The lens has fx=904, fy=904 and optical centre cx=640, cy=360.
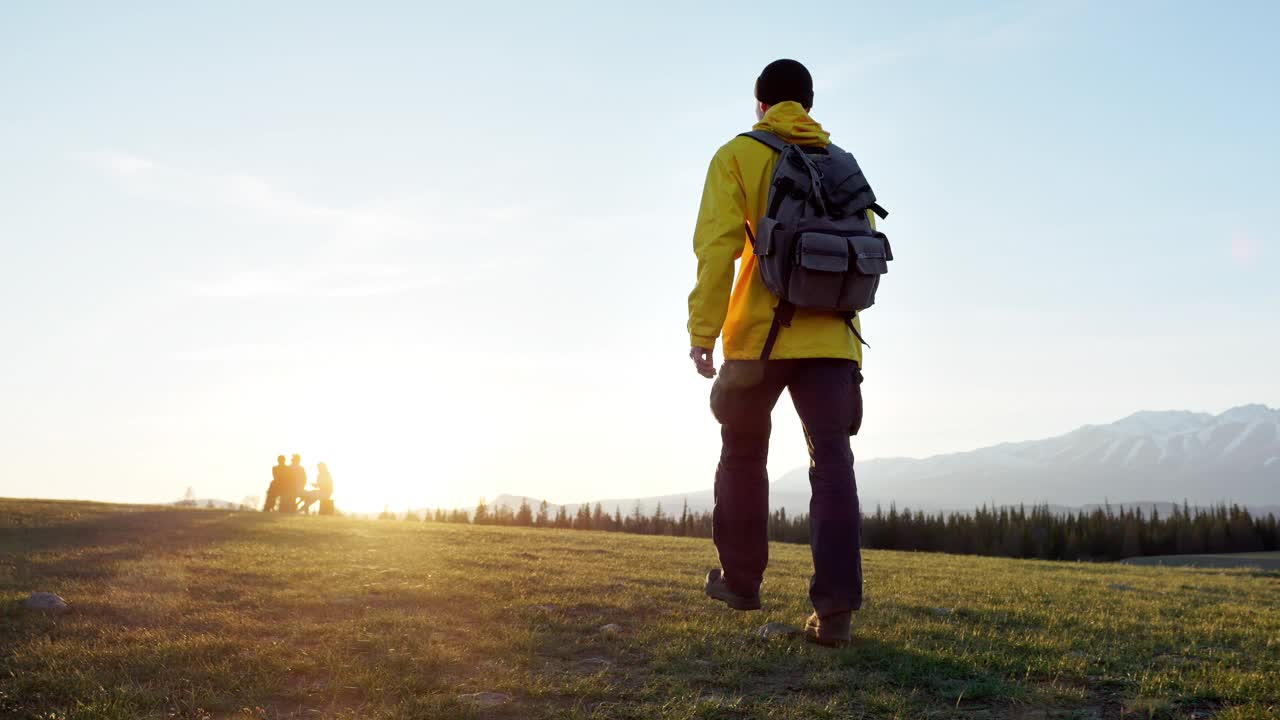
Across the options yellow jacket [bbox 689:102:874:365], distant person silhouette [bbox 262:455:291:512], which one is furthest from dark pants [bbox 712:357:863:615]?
distant person silhouette [bbox 262:455:291:512]

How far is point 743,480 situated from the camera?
15.6 feet

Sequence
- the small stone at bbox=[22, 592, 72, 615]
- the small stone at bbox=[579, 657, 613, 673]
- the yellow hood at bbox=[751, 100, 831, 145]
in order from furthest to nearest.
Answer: the small stone at bbox=[22, 592, 72, 615]
the yellow hood at bbox=[751, 100, 831, 145]
the small stone at bbox=[579, 657, 613, 673]

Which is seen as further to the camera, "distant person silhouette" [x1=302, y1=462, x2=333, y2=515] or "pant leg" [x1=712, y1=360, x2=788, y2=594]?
"distant person silhouette" [x1=302, y1=462, x2=333, y2=515]

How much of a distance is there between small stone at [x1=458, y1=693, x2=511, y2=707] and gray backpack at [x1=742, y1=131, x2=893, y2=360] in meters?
1.97

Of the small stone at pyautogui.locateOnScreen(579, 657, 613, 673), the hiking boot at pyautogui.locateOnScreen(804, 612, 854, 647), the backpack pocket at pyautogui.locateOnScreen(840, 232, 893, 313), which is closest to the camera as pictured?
the small stone at pyautogui.locateOnScreen(579, 657, 613, 673)

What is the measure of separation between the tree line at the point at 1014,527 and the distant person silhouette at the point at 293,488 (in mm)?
2720

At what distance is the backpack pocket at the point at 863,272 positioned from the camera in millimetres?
4324

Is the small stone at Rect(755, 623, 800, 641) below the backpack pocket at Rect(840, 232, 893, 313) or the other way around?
below

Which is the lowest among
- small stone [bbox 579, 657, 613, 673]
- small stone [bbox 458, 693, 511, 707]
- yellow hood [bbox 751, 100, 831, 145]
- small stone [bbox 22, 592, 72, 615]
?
small stone [bbox 458, 693, 511, 707]

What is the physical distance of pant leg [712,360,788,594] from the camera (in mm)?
4645

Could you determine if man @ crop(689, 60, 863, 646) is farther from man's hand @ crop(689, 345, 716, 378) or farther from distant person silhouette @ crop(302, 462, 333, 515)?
distant person silhouette @ crop(302, 462, 333, 515)

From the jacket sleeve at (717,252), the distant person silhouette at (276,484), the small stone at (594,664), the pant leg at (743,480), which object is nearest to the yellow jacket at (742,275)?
the jacket sleeve at (717,252)

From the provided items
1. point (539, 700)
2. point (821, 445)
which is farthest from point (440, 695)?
point (821, 445)

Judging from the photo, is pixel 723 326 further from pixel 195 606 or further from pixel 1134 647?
pixel 195 606
